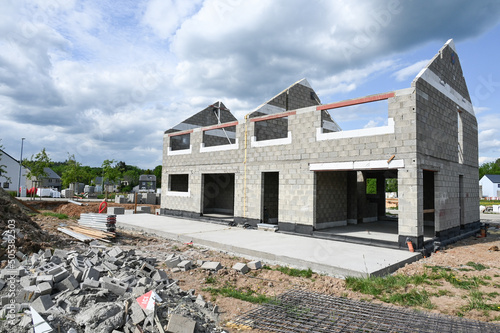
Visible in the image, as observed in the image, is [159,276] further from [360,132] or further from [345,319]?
[360,132]

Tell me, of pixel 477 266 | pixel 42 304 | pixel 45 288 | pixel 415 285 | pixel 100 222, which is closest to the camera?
pixel 42 304

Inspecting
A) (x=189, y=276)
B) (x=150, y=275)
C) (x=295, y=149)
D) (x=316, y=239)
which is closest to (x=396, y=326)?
(x=189, y=276)

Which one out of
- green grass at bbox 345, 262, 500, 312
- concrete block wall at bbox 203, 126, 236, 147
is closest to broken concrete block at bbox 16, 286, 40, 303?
green grass at bbox 345, 262, 500, 312

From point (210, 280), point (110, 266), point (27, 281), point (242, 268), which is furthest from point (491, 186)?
point (27, 281)

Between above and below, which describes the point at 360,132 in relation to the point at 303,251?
above

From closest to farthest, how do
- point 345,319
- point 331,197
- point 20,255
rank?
point 345,319 → point 20,255 → point 331,197

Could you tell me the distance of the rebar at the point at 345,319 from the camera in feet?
15.2

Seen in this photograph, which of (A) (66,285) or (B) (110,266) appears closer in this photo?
(A) (66,285)

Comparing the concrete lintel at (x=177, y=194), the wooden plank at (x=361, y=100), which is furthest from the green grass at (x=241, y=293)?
the concrete lintel at (x=177, y=194)

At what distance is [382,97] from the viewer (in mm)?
10883

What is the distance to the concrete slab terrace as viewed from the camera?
7.88 m

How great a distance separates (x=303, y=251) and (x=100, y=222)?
30.6 feet

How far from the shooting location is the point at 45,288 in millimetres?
5324

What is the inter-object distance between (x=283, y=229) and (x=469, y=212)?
9493 millimetres
